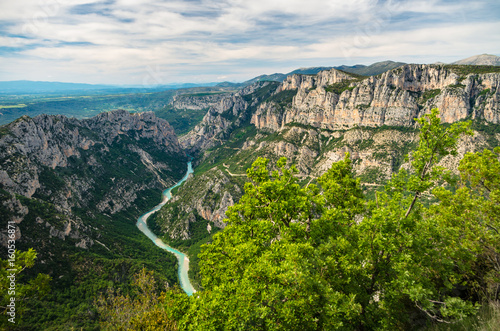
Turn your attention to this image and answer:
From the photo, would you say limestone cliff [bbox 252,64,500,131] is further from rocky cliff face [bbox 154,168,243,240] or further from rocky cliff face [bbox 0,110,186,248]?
rocky cliff face [bbox 0,110,186,248]

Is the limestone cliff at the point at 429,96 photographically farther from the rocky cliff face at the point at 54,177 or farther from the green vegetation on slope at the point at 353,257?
the rocky cliff face at the point at 54,177

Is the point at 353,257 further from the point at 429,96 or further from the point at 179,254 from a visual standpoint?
the point at 429,96

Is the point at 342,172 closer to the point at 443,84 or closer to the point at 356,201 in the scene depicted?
the point at 356,201

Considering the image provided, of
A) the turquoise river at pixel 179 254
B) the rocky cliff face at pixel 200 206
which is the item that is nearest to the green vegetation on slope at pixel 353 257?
the turquoise river at pixel 179 254

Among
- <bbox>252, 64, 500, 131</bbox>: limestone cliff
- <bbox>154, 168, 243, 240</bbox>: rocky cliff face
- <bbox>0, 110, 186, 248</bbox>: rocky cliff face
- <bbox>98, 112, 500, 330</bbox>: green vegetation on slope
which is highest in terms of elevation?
<bbox>252, 64, 500, 131</bbox>: limestone cliff

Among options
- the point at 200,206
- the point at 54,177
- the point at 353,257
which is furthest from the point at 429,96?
the point at 54,177

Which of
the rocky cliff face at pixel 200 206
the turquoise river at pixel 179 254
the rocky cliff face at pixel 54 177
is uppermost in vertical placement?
the rocky cliff face at pixel 54 177

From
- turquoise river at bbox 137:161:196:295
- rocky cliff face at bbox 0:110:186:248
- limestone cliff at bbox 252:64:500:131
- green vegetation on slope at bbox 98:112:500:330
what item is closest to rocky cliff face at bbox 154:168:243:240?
turquoise river at bbox 137:161:196:295

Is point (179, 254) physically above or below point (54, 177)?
below

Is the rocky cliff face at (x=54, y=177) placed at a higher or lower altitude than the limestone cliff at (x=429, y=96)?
lower

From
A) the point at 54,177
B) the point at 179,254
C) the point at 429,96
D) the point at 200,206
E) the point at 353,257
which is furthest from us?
the point at 200,206

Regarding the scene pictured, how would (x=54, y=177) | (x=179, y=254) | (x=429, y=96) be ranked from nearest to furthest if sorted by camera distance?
(x=54, y=177)
(x=179, y=254)
(x=429, y=96)

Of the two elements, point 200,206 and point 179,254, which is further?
point 200,206
